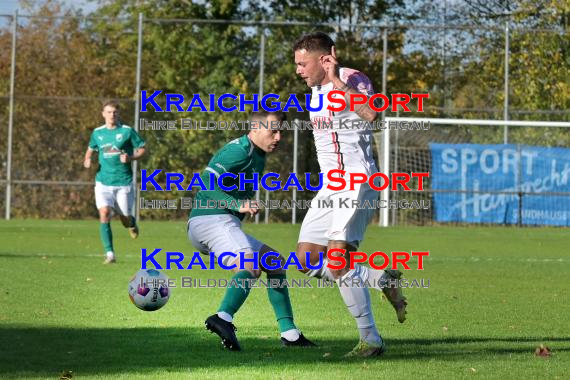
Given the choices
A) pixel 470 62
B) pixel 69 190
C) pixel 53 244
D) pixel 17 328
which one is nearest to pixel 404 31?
pixel 470 62

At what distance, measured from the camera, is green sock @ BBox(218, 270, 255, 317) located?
24.7 feet

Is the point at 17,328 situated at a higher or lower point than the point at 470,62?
lower

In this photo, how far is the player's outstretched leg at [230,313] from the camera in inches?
288

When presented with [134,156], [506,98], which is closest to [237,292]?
[134,156]

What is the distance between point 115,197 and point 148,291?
7732 mm

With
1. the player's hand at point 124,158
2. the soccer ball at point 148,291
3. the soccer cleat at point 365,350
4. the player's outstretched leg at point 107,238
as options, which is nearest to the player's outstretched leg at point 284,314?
the soccer cleat at point 365,350

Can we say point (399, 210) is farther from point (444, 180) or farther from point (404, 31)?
point (404, 31)

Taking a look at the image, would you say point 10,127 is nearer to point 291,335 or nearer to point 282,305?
point 282,305

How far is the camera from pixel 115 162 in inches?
626

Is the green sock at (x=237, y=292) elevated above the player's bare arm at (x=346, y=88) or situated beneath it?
situated beneath

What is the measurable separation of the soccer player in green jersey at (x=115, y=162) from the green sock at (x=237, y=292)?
8231mm

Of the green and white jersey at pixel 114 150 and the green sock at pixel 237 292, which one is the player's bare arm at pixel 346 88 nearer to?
the green sock at pixel 237 292

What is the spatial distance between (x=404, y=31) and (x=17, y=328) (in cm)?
2083

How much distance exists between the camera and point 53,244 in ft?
61.6
